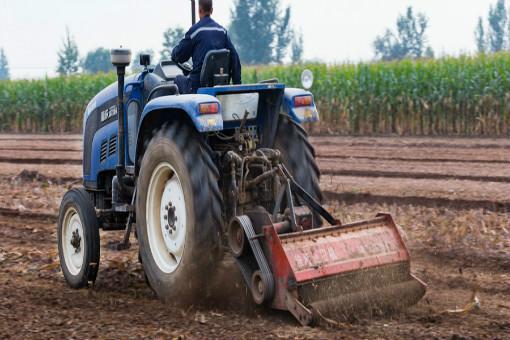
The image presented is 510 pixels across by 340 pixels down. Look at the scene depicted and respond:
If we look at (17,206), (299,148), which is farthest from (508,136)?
(299,148)

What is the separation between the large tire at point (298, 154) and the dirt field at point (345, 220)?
0.79m

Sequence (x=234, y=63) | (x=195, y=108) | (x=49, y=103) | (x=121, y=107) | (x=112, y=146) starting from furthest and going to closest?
1. (x=49, y=103)
2. (x=112, y=146)
3. (x=121, y=107)
4. (x=234, y=63)
5. (x=195, y=108)

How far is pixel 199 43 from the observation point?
5836mm

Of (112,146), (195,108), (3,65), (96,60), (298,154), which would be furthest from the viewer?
(3,65)

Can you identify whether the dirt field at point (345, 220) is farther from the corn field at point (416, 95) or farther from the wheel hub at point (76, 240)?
the corn field at point (416, 95)

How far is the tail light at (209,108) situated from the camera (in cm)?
511

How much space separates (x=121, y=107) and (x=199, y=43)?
2.59 ft

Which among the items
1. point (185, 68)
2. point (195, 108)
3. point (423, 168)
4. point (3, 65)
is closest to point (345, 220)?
point (185, 68)

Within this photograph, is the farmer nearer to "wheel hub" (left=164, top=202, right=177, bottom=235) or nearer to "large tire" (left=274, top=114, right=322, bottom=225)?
"large tire" (left=274, top=114, right=322, bottom=225)

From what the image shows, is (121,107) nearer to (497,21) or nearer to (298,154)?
(298,154)

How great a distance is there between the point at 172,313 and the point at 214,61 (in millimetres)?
1690

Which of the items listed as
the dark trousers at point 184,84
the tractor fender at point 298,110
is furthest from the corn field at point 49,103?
the tractor fender at point 298,110

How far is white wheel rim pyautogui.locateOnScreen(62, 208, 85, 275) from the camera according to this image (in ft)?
21.0

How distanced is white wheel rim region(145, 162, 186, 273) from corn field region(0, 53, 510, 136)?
1506cm
